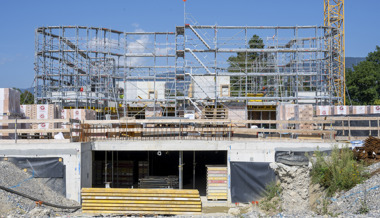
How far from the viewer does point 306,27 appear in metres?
34.8

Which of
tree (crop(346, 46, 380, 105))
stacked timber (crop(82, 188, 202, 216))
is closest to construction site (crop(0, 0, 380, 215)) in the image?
stacked timber (crop(82, 188, 202, 216))

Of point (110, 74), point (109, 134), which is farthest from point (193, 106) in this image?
point (109, 134)

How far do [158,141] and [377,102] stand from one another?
43008mm

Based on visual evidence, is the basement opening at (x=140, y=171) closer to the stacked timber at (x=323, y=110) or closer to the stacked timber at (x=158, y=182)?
the stacked timber at (x=158, y=182)

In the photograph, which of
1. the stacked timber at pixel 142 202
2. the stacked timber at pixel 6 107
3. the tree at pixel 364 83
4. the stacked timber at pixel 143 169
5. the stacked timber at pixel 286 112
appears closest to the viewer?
the stacked timber at pixel 142 202

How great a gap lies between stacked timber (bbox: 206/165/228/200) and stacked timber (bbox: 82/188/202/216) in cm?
257

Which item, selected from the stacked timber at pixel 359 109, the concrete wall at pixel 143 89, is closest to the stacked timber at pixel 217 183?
the stacked timber at pixel 359 109

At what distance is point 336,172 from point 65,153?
970 cm

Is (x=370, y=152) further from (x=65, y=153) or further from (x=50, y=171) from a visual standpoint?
(x=50, y=171)

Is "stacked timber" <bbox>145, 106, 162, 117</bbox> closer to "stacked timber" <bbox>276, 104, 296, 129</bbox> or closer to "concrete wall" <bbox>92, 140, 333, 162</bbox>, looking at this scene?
"stacked timber" <bbox>276, 104, 296, 129</bbox>

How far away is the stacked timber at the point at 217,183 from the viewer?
1691 cm

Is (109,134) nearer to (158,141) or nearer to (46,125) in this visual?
(158,141)

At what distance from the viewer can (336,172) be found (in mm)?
14023

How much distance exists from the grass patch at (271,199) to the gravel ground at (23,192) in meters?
6.83
